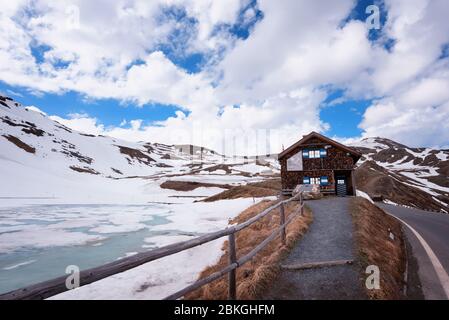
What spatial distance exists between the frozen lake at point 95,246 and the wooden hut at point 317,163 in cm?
776

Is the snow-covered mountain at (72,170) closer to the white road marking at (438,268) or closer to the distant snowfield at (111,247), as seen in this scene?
the distant snowfield at (111,247)

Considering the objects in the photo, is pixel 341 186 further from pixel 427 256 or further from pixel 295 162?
pixel 427 256

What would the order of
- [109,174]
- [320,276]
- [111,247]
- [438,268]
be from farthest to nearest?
[109,174], [111,247], [438,268], [320,276]

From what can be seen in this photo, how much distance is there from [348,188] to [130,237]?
976 inches

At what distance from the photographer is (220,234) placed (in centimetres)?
498

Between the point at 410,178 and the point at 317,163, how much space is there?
305 ft

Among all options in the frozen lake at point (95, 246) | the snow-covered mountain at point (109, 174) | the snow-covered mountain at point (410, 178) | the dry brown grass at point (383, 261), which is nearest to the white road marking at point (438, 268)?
the dry brown grass at point (383, 261)

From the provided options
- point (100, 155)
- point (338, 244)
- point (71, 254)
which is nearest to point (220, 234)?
point (338, 244)

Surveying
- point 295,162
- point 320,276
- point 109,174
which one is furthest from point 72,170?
point 320,276

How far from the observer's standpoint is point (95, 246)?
16688 mm

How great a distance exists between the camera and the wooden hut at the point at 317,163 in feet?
103

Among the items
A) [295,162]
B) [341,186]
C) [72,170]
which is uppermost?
[72,170]
